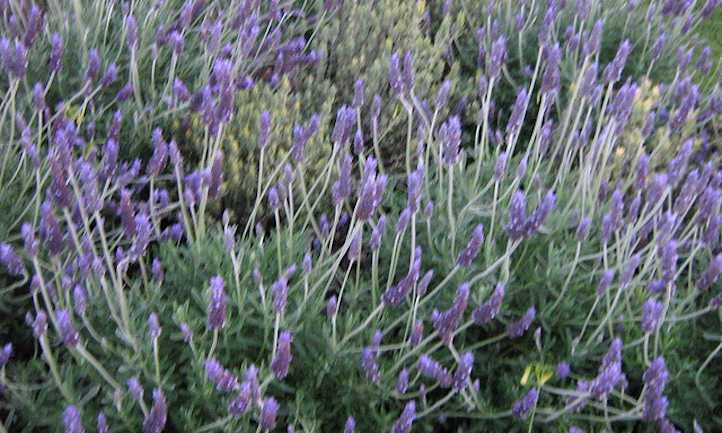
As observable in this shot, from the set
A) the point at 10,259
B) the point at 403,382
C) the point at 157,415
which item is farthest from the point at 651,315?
the point at 10,259

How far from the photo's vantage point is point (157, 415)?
1.41 m

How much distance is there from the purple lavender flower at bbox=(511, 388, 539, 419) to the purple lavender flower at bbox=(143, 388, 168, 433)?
0.70 meters

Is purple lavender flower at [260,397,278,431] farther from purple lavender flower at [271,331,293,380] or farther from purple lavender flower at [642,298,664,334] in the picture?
purple lavender flower at [642,298,664,334]

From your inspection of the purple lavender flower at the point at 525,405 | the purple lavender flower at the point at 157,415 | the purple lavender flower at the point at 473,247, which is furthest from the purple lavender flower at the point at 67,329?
the purple lavender flower at the point at 525,405

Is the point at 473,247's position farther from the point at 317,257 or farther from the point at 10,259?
the point at 10,259

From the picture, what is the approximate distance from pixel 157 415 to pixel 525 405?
28.1 inches

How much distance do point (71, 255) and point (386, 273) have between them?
2.42 feet

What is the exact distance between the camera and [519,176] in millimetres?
1938

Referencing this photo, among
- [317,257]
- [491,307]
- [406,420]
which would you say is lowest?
[317,257]

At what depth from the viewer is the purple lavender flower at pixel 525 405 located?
65.5 inches

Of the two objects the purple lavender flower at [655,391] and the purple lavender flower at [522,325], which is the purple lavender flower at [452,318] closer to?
the purple lavender flower at [522,325]

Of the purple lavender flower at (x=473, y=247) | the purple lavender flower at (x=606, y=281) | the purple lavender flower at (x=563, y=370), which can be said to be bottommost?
the purple lavender flower at (x=563, y=370)

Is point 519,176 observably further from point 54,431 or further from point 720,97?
point 720,97

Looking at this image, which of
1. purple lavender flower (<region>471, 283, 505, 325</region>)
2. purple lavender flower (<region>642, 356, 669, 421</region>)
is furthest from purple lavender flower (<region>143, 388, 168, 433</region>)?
purple lavender flower (<region>642, 356, 669, 421</region>)
